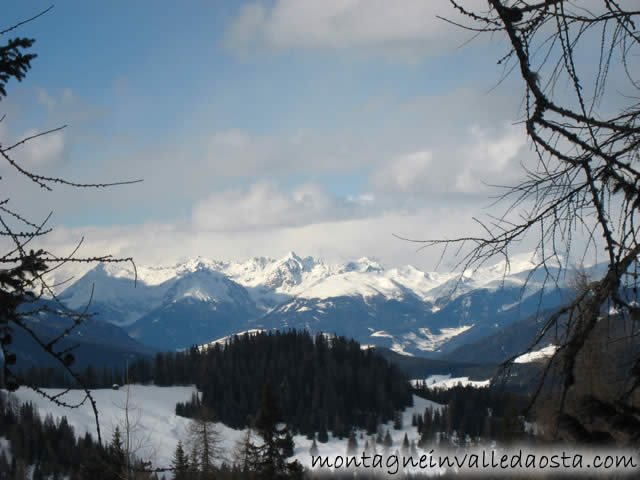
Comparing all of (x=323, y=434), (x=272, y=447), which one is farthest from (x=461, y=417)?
(x=272, y=447)

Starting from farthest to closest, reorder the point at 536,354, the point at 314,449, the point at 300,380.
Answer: the point at 300,380
the point at 314,449
the point at 536,354

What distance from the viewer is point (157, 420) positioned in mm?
109000

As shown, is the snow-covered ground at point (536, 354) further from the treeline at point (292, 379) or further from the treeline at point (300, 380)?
the treeline at point (292, 379)

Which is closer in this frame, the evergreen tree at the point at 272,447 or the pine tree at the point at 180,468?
the pine tree at the point at 180,468

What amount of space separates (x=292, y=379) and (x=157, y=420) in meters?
33.1

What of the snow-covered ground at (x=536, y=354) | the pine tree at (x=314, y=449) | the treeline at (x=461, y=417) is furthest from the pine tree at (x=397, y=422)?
the snow-covered ground at (x=536, y=354)

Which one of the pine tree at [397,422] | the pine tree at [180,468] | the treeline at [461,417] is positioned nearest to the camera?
the pine tree at [180,468]

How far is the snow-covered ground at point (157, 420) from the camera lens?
98438 millimetres

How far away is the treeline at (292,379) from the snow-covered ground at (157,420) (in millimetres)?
3195

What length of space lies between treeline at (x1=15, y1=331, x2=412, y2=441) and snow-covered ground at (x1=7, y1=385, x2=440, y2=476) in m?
3.20

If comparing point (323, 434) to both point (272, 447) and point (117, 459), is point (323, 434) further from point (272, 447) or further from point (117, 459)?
point (117, 459)

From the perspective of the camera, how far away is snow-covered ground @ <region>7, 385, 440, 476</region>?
98.4 m

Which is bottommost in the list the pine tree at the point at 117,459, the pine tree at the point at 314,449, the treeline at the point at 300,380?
the pine tree at the point at 314,449

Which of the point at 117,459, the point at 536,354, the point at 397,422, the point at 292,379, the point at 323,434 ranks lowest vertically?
the point at 323,434
